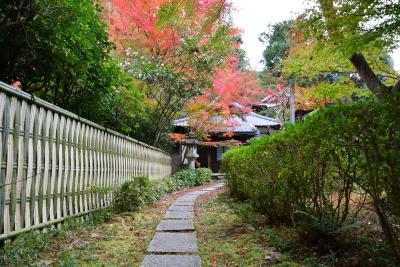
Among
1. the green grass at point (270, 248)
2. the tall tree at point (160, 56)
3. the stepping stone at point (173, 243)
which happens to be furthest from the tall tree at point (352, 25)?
the tall tree at point (160, 56)

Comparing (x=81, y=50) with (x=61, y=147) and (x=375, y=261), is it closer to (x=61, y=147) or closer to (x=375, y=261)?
(x=61, y=147)

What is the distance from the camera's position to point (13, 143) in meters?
3.86

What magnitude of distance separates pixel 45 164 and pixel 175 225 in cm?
253

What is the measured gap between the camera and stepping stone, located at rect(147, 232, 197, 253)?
14.7ft

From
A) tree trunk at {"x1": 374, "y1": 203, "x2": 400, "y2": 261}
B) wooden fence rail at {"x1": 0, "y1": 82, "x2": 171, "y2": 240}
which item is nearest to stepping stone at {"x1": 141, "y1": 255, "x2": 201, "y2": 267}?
wooden fence rail at {"x1": 0, "y1": 82, "x2": 171, "y2": 240}

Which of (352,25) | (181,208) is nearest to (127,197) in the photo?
(181,208)

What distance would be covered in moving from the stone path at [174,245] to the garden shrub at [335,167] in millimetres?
1315

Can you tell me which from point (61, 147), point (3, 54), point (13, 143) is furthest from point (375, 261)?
point (3, 54)

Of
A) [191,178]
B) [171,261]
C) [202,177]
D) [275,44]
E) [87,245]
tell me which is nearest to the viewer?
[171,261]

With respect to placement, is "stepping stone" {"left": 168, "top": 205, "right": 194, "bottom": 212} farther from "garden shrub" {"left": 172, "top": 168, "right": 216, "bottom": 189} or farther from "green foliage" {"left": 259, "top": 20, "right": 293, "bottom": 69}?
"green foliage" {"left": 259, "top": 20, "right": 293, "bottom": 69}

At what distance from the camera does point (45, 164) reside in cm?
470

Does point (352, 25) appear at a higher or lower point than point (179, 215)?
higher

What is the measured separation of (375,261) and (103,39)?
20.5 ft

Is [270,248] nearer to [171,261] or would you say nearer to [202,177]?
[171,261]
